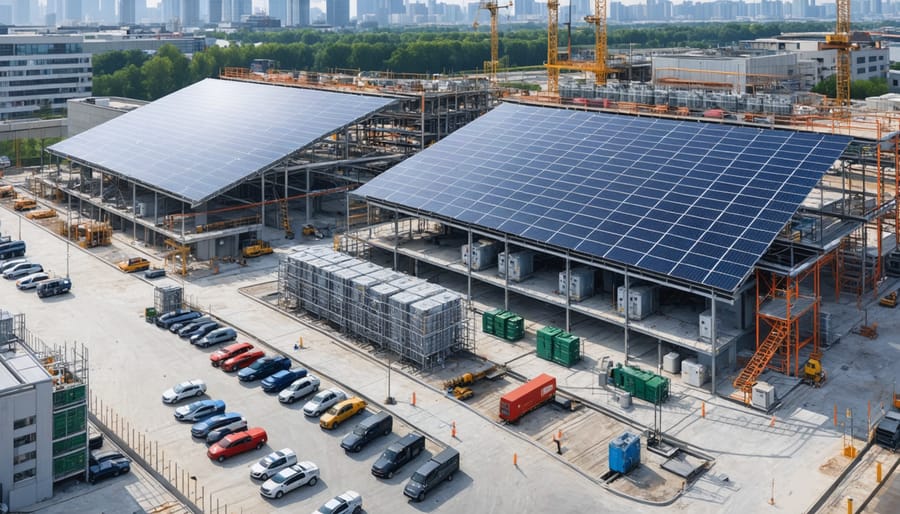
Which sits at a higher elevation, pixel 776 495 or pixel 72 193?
pixel 72 193

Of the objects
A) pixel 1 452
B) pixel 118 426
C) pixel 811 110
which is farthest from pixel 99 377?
pixel 811 110

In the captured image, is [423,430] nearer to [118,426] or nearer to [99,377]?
[118,426]

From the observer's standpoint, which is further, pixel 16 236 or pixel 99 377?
pixel 16 236

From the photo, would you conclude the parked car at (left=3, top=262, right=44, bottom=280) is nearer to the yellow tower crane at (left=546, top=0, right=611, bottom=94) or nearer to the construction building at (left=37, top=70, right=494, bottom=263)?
the construction building at (left=37, top=70, right=494, bottom=263)

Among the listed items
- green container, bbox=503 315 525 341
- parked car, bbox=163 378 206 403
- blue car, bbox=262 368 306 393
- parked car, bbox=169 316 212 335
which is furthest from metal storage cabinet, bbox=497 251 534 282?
parked car, bbox=163 378 206 403

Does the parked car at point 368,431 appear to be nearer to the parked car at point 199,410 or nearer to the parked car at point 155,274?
the parked car at point 199,410

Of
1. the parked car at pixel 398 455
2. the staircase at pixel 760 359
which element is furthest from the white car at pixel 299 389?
the staircase at pixel 760 359

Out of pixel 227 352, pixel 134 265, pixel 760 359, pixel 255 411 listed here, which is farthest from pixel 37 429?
pixel 760 359

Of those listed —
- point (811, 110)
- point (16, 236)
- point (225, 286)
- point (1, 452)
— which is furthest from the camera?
point (16, 236)
